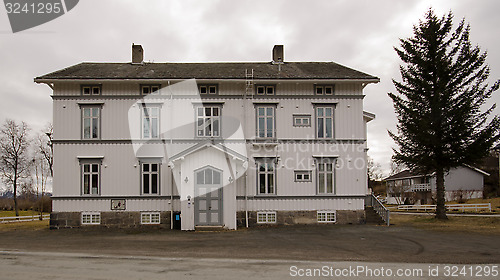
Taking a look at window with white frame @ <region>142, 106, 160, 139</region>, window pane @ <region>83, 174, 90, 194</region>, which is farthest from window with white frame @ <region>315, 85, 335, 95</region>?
window pane @ <region>83, 174, 90, 194</region>

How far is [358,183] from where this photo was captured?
2497 centimetres

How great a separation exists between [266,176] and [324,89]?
600 cm

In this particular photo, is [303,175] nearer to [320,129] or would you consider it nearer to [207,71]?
[320,129]

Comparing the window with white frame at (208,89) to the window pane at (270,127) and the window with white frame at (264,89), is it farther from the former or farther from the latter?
the window pane at (270,127)

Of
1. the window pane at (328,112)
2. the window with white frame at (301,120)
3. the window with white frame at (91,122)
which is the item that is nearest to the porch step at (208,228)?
the window with white frame at (301,120)

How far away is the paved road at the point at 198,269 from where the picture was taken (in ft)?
35.0

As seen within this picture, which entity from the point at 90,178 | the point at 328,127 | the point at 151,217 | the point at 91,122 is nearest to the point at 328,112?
the point at 328,127

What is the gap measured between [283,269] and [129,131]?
15.6 m

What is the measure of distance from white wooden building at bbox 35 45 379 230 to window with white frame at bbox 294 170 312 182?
56mm

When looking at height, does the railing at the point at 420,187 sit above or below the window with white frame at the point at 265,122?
below

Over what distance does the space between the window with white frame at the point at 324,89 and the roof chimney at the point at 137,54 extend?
37.5ft

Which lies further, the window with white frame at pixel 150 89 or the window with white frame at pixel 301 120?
the window with white frame at pixel 301 120

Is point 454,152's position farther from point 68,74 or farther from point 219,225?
point 68,74

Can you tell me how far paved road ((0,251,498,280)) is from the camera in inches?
420
